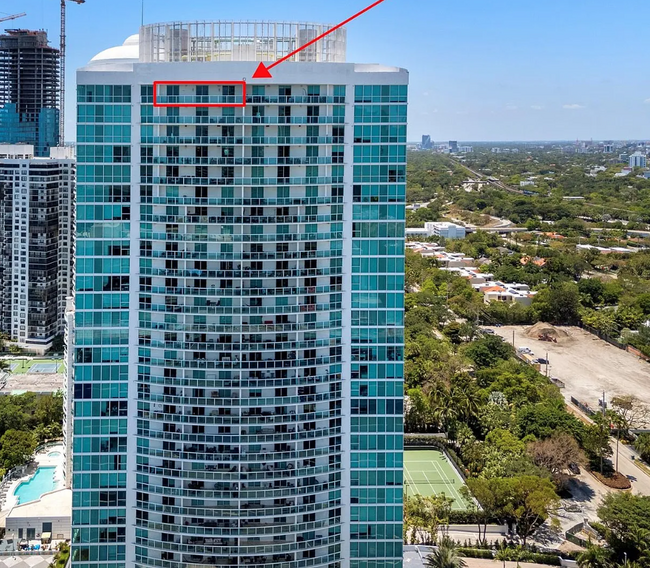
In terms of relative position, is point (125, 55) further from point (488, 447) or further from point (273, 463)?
point (488, 447)

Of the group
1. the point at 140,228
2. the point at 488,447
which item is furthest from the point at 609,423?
the point at 140,228

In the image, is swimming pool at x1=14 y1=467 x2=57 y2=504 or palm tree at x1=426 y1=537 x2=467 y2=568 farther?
swimming pool at x1=14 y1=467 x2=57 y2=504

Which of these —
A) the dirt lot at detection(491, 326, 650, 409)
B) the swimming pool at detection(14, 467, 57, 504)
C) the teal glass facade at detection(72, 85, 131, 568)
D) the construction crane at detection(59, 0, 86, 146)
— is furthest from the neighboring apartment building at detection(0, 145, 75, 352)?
the construction crane at detection(59, 0, 86, 146)

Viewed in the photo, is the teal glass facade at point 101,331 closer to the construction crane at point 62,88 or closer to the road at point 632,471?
the road at point 632,471

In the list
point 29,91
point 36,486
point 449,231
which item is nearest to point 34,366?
point 36,486

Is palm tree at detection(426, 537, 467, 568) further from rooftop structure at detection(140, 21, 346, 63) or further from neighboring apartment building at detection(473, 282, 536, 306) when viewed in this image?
neighboring apartment building at detection(473, 282, 536, 306)
